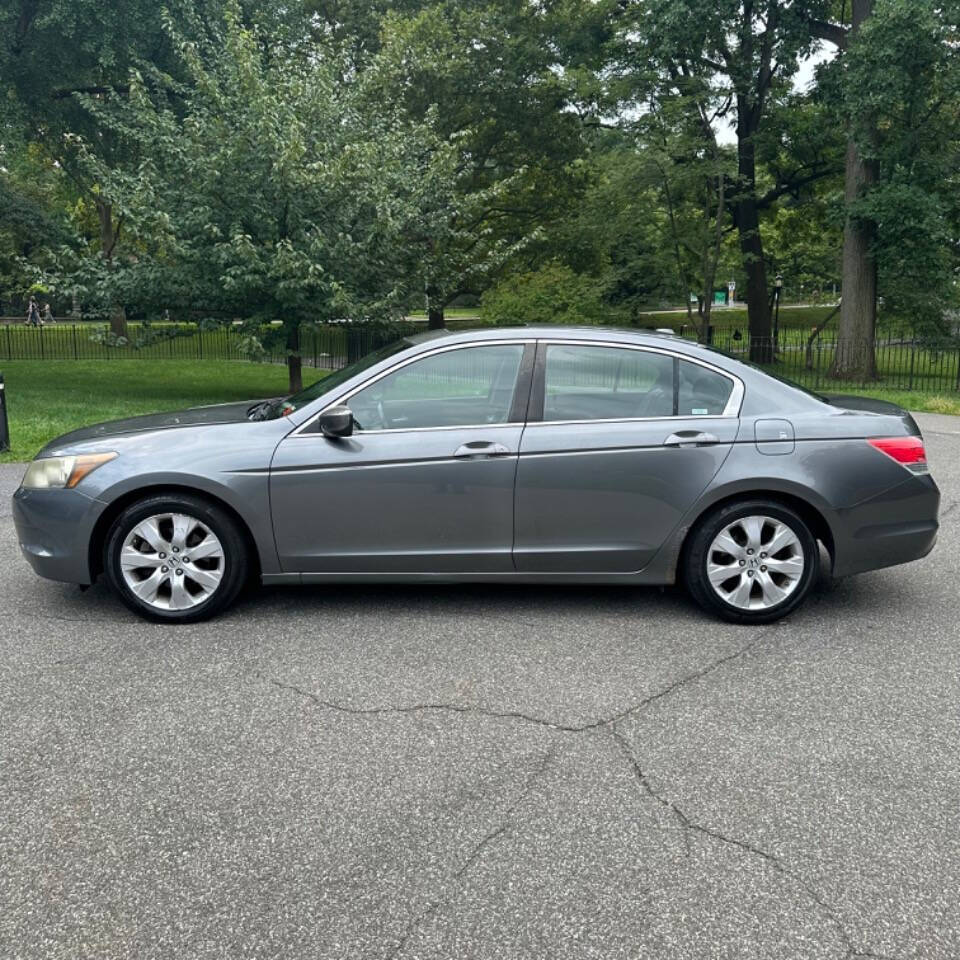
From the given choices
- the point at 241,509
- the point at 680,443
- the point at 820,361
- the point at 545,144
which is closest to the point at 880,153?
the point at 820,361

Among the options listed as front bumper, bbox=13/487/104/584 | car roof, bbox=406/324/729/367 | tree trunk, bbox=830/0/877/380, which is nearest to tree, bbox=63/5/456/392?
car roof, bbox=406/324/729/367

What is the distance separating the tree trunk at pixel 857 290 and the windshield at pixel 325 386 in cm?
1769

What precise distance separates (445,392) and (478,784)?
7.83ft

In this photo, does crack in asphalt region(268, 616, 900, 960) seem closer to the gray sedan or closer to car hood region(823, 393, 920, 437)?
the gray sedan

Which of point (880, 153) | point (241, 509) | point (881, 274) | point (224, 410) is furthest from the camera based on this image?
point (881, 274)

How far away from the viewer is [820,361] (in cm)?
2358

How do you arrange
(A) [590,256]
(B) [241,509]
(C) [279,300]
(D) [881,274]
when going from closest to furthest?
(B) [241,509]
(C) [279,300]
(D) [881,274]
(A) [590,256]

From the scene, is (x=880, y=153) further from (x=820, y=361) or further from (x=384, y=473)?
(x=384, y=473)

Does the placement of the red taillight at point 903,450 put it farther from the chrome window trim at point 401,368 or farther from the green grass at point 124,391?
the green grass at point 124,391

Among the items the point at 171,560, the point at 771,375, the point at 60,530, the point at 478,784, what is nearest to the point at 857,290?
the point at 771,375

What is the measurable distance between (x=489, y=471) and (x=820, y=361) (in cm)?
2072

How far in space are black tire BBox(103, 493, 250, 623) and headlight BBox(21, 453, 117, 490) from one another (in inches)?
11.4

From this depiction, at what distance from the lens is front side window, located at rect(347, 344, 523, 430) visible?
5.00 metres

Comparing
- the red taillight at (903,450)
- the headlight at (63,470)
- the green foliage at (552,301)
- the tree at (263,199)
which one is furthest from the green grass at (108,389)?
the red taillight at (903,450)
